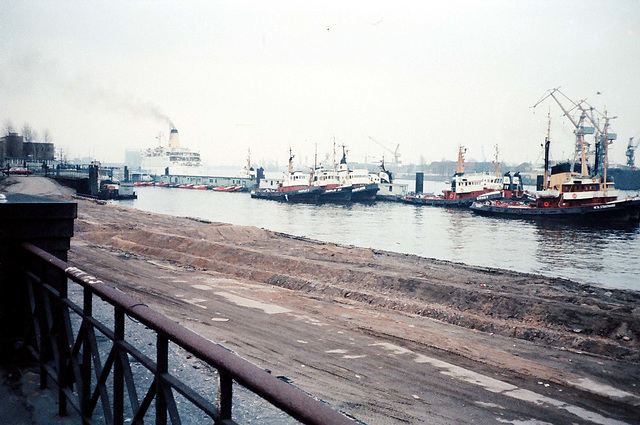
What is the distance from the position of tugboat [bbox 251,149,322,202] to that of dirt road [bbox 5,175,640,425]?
64.9m

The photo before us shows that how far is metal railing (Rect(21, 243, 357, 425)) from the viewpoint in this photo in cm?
173

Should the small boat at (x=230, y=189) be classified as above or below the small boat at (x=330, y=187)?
below

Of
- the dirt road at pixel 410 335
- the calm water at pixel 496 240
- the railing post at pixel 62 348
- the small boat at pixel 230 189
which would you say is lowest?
the calm water at pixel 496 240

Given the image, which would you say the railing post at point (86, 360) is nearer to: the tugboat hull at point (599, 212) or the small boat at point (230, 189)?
the tugboat hull at point (599, 212)

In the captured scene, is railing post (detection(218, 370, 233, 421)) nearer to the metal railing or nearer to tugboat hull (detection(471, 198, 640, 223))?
the metal railing

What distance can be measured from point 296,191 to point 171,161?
77482 mm

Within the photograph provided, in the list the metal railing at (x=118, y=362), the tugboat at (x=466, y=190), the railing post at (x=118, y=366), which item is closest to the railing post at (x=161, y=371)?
the metal railing at (x=118, y=362)

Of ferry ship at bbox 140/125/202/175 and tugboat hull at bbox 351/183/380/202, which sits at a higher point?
ferry ship at bbox 140/125/202/175

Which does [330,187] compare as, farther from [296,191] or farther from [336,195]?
[296,191]

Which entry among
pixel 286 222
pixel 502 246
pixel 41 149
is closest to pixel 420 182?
pixel 286 222

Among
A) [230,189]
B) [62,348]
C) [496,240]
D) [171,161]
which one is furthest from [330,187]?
[62,348]

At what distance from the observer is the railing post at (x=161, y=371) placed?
7.84 feet

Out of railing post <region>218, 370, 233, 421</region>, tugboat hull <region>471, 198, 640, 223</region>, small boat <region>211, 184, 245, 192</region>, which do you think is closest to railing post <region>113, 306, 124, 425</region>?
railing post <region>218, 370, 233, 421</region>

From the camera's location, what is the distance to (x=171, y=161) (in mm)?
148625
